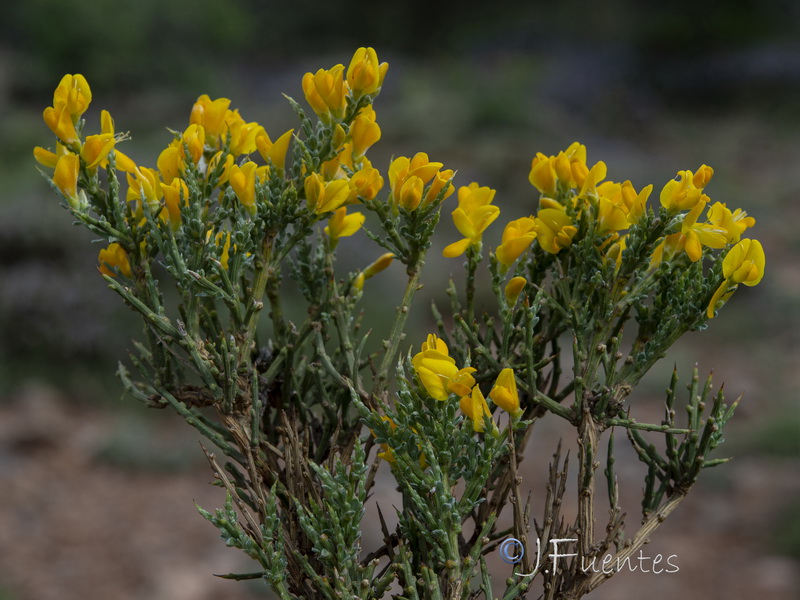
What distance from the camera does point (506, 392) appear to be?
82 cm

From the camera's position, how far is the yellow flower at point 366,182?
90 cm

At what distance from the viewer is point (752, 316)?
7027 millimetres

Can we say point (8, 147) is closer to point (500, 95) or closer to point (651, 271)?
point (500, 95)

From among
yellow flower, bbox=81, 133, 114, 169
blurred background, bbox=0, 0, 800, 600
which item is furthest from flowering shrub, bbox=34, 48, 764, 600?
blurred background, bbox=0, 0, 800, 600

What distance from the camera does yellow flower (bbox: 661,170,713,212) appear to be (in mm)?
844

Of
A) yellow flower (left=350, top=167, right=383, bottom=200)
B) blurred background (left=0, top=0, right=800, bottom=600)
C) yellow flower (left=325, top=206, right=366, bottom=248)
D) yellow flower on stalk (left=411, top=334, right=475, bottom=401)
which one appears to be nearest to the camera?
yellow flower on stalk (left=411, top=334, right=475, bottom=401)

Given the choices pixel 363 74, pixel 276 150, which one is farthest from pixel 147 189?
pixel 363 74

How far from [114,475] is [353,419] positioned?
4071 mm

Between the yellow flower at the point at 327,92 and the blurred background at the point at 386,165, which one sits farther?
the blurred background at the point at 386,165

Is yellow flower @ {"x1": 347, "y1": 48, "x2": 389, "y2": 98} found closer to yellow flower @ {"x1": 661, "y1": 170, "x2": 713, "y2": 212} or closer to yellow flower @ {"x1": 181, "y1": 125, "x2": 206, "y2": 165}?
yellow flower @ {"x1": 181, "y1": 125, "x2": 206, "y2": 165}

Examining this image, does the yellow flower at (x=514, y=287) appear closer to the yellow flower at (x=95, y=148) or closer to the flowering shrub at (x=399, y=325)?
the flowering shrub at (x=399, y=325)

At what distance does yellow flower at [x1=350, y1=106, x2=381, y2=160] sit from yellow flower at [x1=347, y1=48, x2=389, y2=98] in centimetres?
2

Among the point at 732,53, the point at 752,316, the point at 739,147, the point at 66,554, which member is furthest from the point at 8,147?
the point at 732,53
